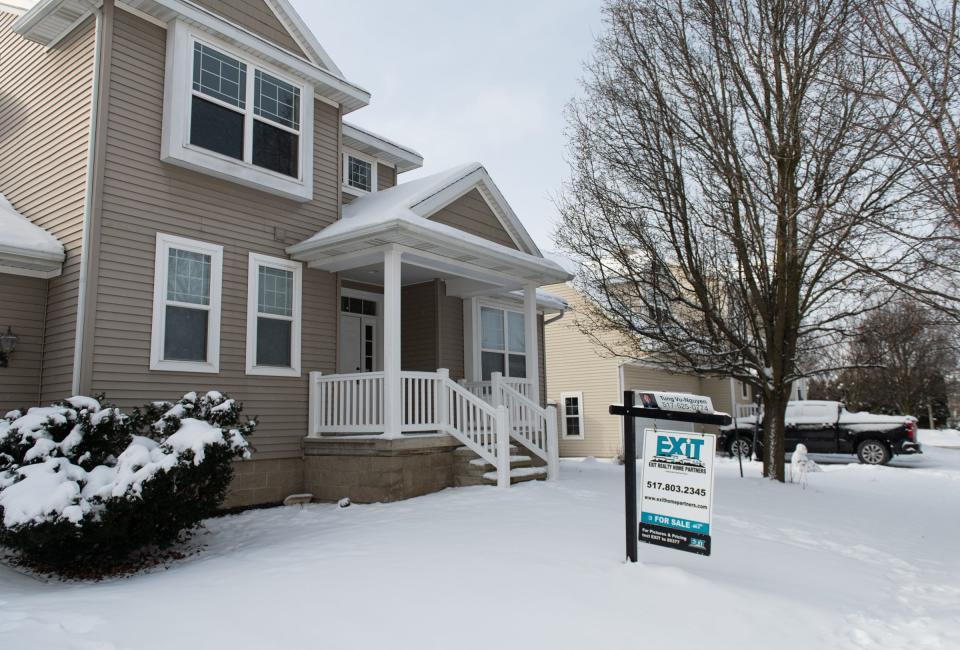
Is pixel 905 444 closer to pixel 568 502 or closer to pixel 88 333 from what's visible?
pixel 568 502

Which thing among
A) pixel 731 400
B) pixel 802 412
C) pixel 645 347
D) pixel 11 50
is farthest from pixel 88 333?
pixel 731 400

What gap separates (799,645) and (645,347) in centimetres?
874

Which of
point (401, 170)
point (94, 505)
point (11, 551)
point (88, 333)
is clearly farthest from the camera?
point (401, 170)

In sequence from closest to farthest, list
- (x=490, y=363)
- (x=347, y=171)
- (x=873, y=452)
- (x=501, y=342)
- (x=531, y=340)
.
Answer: (x=531, y=340) < (x=347, y=171) < (x=490, y=363) < (x=501, y=342) < (x=873, y=452)

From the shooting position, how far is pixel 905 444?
57.3ft

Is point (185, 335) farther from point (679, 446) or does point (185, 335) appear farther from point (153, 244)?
point (679, 446)

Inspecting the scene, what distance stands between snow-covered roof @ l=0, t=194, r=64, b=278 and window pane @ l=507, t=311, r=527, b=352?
8.31 metres

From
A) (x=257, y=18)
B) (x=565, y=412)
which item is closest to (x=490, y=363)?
(x=257, y=18)

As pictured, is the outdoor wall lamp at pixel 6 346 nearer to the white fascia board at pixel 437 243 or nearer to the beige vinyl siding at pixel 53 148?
the beige vinyl siding at pixel 53 148

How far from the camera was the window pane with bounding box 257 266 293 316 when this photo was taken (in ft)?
31.7

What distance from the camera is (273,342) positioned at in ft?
31.8

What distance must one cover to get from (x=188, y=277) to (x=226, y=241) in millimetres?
737

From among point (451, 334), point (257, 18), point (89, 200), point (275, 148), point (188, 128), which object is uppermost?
point (257, 18)

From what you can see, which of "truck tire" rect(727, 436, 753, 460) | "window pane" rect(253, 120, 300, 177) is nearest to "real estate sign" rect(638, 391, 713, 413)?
"window pane" rect(253, 120, 300, 177)
